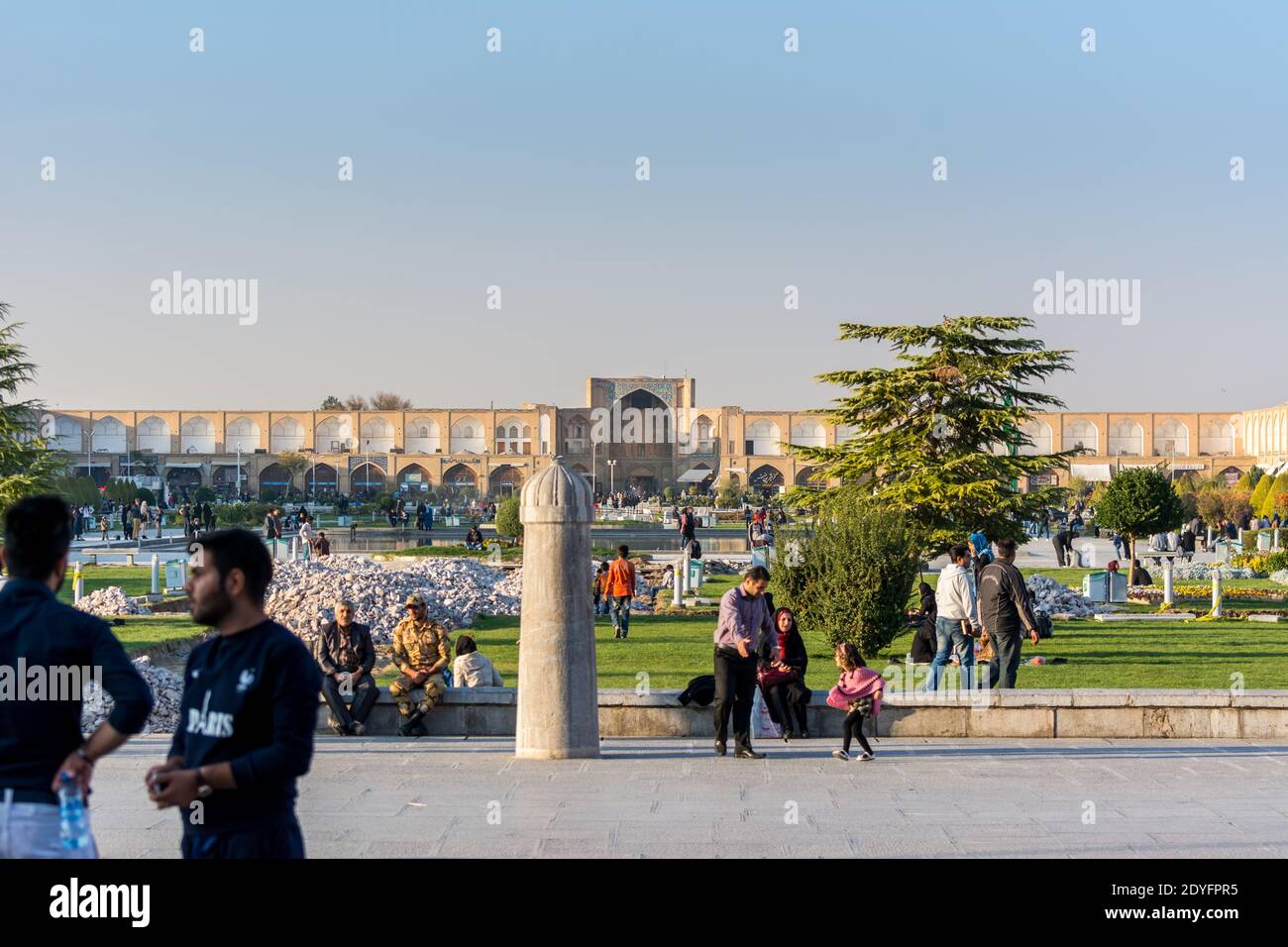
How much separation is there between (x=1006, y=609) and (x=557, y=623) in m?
3.55

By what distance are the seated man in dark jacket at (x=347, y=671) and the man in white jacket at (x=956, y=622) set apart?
3.73 metres

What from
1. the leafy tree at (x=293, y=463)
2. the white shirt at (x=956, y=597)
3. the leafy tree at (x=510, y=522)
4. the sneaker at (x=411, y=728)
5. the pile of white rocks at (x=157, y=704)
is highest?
the leafy tree at (x=293, y=463)

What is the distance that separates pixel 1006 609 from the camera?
9797mm

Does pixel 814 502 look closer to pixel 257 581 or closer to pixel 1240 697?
pixel 1240 697

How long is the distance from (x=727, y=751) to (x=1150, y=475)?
16.4 meters

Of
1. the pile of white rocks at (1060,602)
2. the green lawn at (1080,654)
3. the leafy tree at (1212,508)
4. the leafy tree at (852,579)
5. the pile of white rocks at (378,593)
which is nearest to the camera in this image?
the green lawn at (1080,654)

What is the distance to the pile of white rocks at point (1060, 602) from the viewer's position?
1778 centimetres

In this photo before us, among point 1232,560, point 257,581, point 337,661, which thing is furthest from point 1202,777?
point 1232,560

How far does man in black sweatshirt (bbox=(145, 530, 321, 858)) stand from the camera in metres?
3.11

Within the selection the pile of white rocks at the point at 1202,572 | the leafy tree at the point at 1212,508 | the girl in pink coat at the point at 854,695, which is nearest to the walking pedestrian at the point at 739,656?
the girl in pink coat at the point at 854,695

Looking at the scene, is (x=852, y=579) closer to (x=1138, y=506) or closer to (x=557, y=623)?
(x=557, y=623)

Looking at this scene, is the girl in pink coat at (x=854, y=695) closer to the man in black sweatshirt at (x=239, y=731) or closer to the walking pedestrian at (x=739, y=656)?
the walking pedestrian at (x=739, y=656)

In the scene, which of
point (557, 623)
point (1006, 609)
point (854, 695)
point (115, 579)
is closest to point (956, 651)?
point (1006, 609)

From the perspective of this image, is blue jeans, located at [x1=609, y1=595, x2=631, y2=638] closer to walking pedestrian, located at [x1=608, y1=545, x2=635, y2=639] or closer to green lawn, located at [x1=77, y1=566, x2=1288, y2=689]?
walking pedestrian, located at [x1=608, y1=545, x2=635, y2=639]
